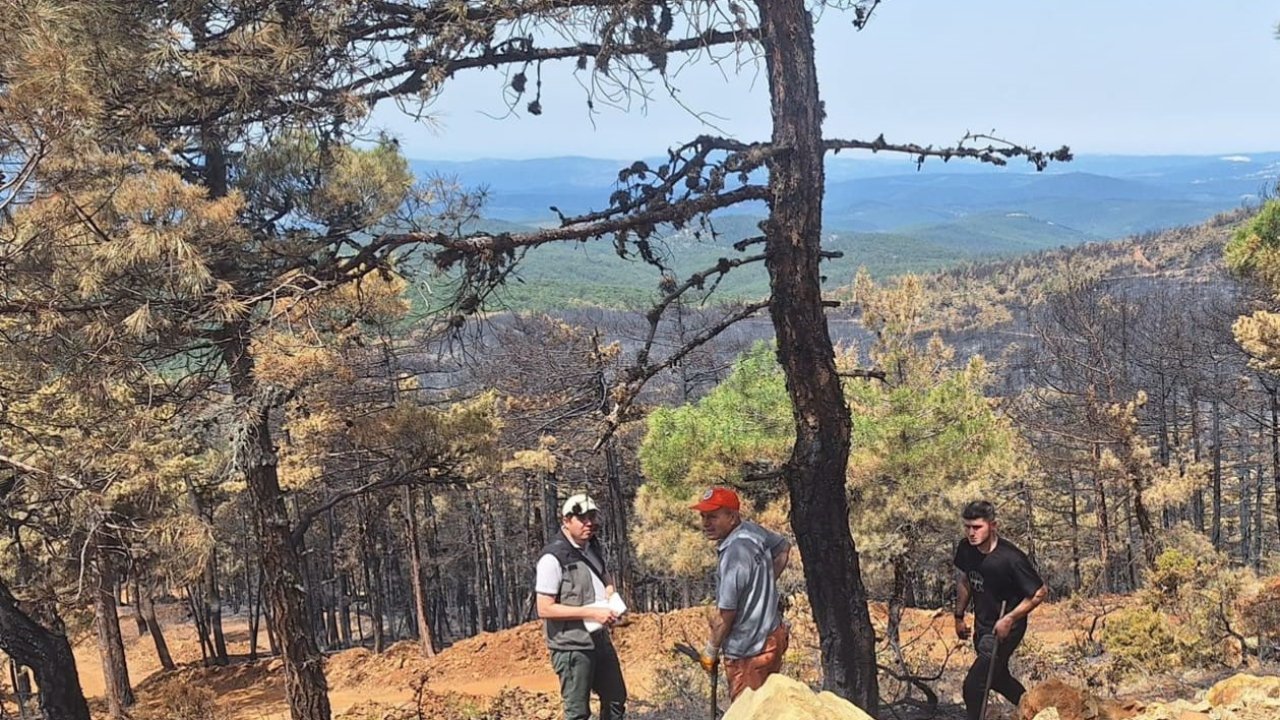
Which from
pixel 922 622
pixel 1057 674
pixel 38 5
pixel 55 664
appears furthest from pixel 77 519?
pixel 922 622

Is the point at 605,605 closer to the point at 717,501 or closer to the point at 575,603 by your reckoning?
the point at 575,603

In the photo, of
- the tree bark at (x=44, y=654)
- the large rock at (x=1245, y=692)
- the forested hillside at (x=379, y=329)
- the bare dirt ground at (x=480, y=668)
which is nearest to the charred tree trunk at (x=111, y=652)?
the forested hillside at (x=379, y=329)

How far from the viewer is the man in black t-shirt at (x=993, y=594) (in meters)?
3.84

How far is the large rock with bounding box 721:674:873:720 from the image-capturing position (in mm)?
2277

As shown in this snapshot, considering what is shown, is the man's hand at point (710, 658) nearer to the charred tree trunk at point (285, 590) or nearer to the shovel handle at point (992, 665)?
the shovel handle at point (992, 665)

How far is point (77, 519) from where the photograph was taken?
568cm

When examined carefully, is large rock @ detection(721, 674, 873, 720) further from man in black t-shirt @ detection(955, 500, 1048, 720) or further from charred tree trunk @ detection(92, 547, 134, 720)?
charred tree trunk @ detection(92, 547, 134, 720)

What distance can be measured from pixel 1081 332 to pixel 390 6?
697 inches

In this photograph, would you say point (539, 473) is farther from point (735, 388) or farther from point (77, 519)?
point (77, 519)

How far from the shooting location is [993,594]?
3951mm

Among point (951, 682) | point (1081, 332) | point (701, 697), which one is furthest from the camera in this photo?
point (1081, 332)

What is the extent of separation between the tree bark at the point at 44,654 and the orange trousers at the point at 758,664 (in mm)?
4329

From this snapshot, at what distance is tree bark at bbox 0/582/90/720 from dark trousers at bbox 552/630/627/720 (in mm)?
3534

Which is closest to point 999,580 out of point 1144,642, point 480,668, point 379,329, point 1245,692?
point 1245,692
